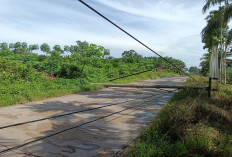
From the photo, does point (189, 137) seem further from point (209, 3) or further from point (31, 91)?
point (209, 3)

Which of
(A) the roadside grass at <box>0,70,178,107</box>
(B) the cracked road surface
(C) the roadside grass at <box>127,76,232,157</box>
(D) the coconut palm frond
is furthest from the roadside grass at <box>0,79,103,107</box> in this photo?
(D) the coconut palm frond

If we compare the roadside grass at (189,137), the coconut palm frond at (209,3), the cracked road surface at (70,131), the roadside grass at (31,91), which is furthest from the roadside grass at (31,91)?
the coconut palm frond at (209,3)

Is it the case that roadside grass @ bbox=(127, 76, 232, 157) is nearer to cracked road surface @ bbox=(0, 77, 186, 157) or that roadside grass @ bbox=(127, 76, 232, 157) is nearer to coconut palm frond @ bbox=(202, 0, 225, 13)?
cracked road surface @ bbox=(0, 77, 186, 157)

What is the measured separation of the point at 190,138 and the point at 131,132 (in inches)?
57.2

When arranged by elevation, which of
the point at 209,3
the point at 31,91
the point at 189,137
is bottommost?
the point at 189,137

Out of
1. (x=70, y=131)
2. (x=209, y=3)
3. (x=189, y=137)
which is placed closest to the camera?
(x=189, y=137)

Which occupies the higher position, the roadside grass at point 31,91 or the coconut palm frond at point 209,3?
the coconut palm frond at point 209,3

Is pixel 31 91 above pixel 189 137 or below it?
above

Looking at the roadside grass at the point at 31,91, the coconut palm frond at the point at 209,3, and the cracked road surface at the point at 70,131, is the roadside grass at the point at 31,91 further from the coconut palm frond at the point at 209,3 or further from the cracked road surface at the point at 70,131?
the coconut palm frond at the point at 209,3

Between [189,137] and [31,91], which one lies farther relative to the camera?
[31,91]

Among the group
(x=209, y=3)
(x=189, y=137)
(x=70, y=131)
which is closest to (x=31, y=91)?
(x=70, y=131)

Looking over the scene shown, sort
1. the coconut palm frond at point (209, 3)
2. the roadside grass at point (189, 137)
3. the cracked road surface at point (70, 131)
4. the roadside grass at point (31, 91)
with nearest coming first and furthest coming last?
the roadside grass at point (189, 137) → the cracked road surface at point (70, 131) → the roadside grass at point (31, 91) → the coconut palm frond at point (209, 3)

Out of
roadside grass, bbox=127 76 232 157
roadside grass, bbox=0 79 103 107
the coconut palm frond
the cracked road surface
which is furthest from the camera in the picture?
the coconut palm frond

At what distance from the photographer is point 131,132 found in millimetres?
4395
